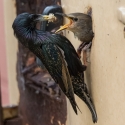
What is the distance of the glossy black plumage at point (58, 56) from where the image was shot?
121cm

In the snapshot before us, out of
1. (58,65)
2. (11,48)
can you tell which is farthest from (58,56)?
(11,48)

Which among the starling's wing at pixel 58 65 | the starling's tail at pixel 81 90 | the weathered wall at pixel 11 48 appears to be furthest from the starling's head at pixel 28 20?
the weathered wall at pixel 11 48

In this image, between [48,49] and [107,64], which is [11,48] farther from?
[107,64]

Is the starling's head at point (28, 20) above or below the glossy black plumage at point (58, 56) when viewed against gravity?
above

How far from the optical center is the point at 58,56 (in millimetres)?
1205

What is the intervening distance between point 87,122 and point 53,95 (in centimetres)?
32

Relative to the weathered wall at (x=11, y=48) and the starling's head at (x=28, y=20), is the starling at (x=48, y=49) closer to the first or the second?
the starling's head at (x=28, y=20)

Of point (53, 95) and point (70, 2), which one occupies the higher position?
point (70, 2)

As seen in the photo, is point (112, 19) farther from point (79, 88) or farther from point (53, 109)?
point (53, 109)

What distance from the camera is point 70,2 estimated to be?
1.44 metres

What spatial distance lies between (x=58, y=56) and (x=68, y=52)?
48 millimetres

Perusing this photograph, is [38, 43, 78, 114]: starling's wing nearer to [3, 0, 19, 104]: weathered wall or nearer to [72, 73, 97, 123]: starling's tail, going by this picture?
[72, 73, 97, 123]: starling's tail

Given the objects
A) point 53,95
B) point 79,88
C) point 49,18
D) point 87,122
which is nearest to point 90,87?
point 79,88

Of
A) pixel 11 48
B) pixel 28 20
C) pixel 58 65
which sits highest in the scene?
pixel 28 20
